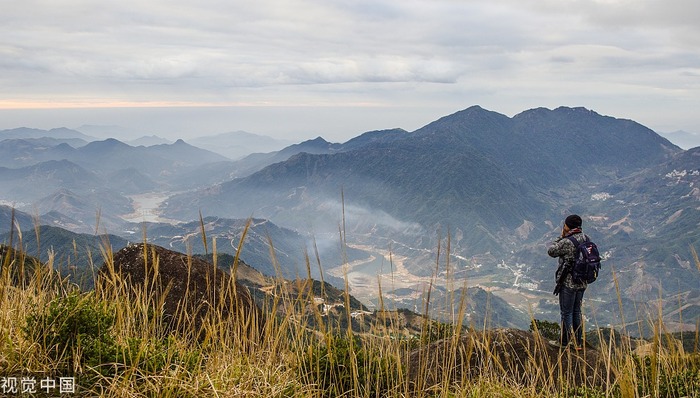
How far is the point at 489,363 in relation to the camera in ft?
15.8

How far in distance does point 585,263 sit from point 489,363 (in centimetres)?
653

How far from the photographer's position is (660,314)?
140 inches

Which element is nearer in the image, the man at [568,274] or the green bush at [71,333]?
the green bush at [71,333]

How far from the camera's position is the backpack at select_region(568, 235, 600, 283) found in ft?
33.6

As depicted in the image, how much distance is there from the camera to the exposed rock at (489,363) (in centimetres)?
451

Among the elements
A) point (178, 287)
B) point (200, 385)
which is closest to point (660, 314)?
point (200, 385)

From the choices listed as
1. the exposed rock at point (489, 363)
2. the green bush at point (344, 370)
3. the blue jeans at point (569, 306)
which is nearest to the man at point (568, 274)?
the blue jeans at point (569, 306)

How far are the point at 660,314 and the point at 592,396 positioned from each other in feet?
7.92

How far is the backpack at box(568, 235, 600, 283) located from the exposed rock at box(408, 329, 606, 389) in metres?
1.58

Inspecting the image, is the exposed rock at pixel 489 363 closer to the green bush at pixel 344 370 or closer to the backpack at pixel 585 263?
the green bush at pixel 344 370

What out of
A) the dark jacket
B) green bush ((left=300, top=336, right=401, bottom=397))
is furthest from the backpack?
green bush ((left=300, top=336, right=401, bottom=397))

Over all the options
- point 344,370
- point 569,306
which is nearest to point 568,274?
point 569,306

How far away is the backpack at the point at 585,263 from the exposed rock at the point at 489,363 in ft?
5.17

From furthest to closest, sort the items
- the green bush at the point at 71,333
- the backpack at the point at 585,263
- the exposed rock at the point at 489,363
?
the backpack at the point at 585,263 < the exposed rock at the point at 489,363 < the green bush at the point at 71,333
